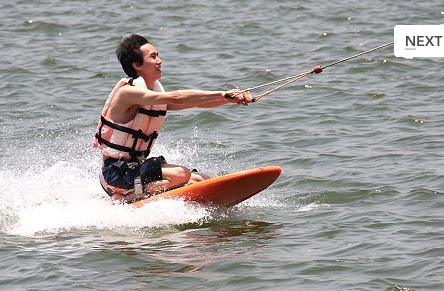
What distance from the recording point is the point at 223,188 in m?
9.29

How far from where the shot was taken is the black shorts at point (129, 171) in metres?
9.26

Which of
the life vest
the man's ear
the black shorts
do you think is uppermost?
the man's ear

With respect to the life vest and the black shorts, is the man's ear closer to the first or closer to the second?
the life vest

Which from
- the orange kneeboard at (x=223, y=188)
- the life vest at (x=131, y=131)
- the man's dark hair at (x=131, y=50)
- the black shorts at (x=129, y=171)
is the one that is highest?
the man's dark hair at (x=131, y=50)

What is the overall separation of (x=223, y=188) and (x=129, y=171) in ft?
2.77

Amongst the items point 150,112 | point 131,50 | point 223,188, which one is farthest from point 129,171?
point 131,50

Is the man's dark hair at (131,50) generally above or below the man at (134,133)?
above

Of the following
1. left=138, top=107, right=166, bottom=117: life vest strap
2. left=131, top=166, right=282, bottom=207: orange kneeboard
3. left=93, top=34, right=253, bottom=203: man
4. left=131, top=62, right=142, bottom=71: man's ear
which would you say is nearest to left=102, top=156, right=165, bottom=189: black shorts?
left=93, top=34, right=253, bottom=203: man

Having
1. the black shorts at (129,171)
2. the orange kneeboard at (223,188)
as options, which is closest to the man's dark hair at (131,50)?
the black shorts at (129,171)

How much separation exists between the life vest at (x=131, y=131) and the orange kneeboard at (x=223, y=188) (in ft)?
1.54

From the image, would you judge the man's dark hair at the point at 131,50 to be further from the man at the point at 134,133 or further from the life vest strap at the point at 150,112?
the life vest strap at the point at 150,112

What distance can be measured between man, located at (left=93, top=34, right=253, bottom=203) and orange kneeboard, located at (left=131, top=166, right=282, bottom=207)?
0.12m

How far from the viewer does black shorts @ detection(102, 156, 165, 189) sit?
926 centimetres

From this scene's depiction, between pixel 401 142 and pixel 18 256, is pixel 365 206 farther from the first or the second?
pixel 18 256
